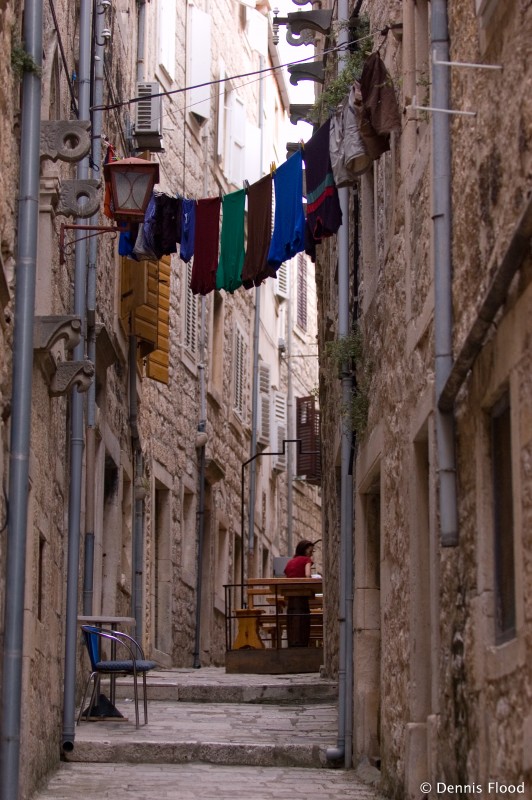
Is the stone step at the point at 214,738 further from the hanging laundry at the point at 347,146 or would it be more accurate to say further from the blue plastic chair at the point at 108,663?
the hanging laundry at the point at 347,146

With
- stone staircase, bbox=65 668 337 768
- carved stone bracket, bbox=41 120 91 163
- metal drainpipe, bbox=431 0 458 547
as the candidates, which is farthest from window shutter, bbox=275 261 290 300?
metal drainpipe, bbox=431 0 458 547

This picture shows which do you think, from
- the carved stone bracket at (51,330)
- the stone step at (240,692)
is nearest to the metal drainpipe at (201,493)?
the stone step at (240,692)

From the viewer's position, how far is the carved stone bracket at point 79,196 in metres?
9.27

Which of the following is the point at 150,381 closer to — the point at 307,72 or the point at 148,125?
the point at 148,125

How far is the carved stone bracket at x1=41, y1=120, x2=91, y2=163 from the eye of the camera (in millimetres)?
8617

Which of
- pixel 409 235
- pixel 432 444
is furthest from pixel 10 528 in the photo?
pixel 409 235

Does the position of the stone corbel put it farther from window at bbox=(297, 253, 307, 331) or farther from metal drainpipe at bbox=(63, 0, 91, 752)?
window at bbox=(297, 253, 307, 331)

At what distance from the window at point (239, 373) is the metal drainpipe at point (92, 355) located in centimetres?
1102

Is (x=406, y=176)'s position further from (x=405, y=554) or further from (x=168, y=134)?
(x=168, y=134)

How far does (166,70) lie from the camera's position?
19.1 meters

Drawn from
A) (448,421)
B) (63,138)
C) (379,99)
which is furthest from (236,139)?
(448,421)

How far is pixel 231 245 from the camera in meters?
12.5

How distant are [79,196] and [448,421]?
3.28 metres

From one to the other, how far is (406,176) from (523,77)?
3.24m
